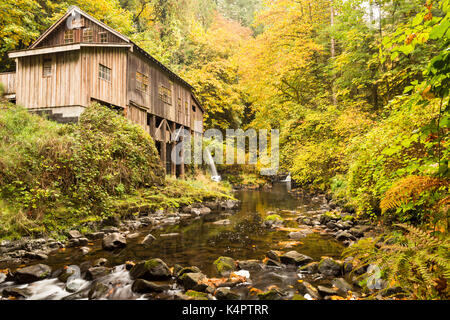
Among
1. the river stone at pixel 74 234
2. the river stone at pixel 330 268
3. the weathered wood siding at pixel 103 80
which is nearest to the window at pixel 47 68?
the weathered wood siding at pixel 103 80

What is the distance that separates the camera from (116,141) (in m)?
10.4

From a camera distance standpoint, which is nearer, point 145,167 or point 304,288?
point 304,288

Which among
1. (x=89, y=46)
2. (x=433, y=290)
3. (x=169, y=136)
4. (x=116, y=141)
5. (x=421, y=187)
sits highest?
(x=89, y=46)

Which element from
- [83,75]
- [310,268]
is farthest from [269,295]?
[83,75]

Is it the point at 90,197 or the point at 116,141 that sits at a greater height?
the point at 116,141

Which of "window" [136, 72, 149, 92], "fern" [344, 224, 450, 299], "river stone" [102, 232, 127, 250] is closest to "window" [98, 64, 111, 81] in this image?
"window" [136, 72, 149, 92]

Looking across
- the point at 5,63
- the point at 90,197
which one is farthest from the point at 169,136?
the point at 5,63

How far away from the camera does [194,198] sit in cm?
1383

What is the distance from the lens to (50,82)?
511 inches

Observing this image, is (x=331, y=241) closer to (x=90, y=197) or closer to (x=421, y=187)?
(x=421, y=187)

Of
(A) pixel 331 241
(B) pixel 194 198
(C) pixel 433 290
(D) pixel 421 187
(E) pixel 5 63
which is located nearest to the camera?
(C) pixel 433 290

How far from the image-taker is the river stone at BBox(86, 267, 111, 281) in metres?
4.85

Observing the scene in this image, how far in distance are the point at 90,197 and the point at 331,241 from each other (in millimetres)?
8020

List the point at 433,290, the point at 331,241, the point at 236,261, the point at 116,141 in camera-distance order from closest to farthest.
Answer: the point at 433,290 → the point at 236,261 → the point at 331,241 → the point at 116,141
